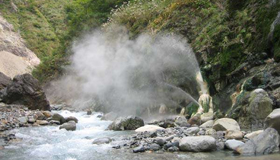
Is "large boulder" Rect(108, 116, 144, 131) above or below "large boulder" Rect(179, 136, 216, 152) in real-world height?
above

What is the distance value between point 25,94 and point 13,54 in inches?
1036

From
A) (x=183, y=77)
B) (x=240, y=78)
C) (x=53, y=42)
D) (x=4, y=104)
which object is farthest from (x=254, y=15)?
(x=53, y=42)

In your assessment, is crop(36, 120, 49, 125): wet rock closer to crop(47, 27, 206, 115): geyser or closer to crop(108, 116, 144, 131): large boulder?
crop(108, 116, 144, 131): large boulder

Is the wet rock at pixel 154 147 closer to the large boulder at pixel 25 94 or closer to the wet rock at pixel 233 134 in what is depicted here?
the wet rock at pixel 233 134

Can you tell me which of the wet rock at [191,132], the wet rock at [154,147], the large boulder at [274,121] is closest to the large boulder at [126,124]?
the wet rock at [191,132]

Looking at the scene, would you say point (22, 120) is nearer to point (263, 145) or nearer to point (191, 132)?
point (191, 132)

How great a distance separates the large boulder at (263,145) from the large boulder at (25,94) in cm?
1455

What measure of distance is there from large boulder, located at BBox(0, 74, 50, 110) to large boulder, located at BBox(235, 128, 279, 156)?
1455 centimetres

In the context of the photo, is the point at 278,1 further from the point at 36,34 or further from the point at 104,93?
the point at 36,34

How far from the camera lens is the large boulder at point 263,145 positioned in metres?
5.39

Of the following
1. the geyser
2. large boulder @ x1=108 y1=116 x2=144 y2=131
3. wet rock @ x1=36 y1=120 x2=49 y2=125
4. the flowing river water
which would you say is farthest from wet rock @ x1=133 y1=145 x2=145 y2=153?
wet rock @ x1=36 y1=120 x2=49 y2=125

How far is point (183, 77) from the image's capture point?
41.7ft

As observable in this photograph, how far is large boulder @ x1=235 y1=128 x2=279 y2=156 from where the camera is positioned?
5387 millimetres

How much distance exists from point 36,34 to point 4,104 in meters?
35.3
